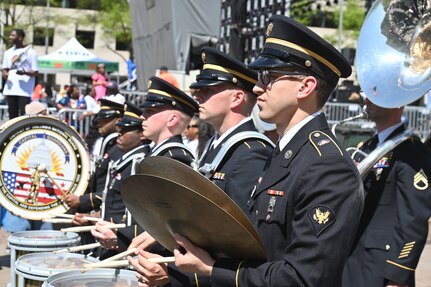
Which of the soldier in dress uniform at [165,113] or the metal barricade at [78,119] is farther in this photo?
the metal barricade at [78,119]

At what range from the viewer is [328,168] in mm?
2594

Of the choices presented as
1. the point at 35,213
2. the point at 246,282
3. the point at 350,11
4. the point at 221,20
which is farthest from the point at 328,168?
the point at 350,11

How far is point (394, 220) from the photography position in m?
4.15

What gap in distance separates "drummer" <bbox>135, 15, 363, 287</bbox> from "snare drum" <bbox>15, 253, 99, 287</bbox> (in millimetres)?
1847

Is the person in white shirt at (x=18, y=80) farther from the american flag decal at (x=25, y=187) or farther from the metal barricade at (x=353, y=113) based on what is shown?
the metal barricade at (x=353, y=113)

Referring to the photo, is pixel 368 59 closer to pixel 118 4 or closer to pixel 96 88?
pixel 96 88

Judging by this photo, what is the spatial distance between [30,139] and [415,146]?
3850 mm

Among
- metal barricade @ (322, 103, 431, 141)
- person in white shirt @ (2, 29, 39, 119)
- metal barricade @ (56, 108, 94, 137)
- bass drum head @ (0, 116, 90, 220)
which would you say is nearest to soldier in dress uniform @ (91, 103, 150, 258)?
bass drum head @ (0, 116, 90, 220)

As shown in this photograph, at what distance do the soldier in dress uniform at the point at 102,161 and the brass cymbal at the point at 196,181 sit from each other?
329 centimetres

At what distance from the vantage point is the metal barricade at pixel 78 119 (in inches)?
469

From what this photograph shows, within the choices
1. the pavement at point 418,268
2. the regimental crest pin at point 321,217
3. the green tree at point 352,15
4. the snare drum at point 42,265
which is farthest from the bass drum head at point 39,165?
the green tree at point 352,15

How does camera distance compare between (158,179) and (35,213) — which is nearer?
(158,179)

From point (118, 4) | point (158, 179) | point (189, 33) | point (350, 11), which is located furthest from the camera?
point (118, 4)

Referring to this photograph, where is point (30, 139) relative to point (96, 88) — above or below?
above
